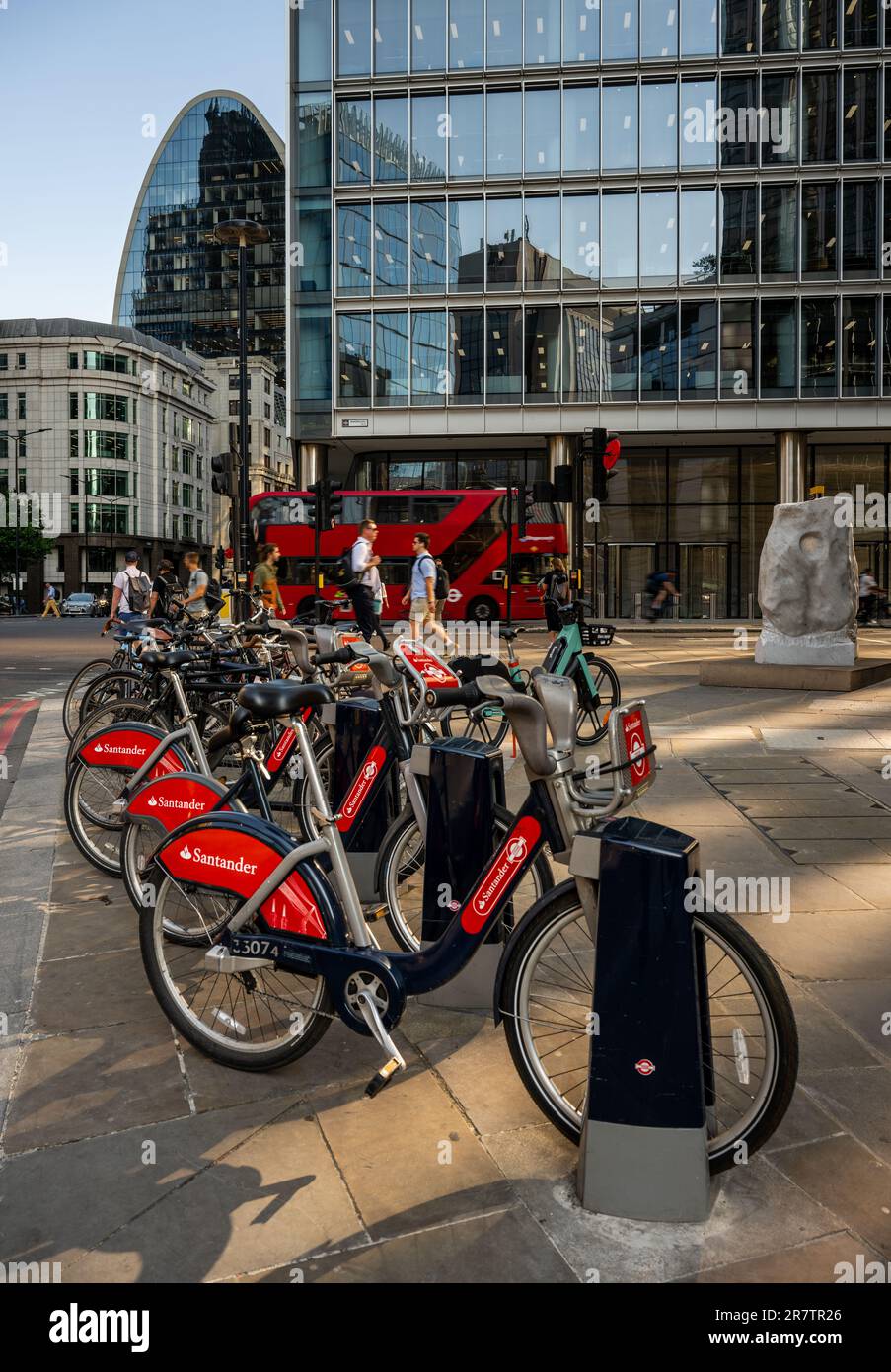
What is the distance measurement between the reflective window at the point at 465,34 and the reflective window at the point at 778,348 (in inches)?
448

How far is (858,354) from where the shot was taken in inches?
1304

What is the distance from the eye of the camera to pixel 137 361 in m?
78.8

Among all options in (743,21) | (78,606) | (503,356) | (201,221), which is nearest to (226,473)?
(503,356)

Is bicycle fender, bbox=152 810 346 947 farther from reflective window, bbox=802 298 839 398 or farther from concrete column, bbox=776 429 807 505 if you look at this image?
reflective window, bbox=802 298 839 398

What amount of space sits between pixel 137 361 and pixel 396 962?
82151 millimetres

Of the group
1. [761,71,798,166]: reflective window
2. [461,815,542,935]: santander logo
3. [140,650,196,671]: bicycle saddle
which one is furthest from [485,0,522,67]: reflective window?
[461,815,542,935]: santander logo

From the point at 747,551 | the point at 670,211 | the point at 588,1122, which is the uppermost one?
the point at 670,211

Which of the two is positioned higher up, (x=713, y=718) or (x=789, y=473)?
(x=789, y=473)

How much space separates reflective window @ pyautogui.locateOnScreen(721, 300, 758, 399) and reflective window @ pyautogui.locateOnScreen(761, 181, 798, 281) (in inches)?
46.8

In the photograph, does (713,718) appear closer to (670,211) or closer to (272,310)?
(670,211)

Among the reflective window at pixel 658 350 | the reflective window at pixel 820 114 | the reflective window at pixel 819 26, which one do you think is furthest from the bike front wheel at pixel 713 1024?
the reflective window at pixel 819 26

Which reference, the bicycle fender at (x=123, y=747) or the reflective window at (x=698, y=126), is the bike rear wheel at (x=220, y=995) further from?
the reflective window at (x=698, y=126)

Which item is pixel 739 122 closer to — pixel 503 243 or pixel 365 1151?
pixel 503 243
